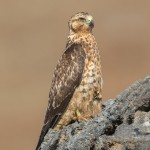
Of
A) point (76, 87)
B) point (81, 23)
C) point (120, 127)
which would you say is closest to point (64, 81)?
point (76, 87)

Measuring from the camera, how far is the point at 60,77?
23.7 feet

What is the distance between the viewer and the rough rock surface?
155 inches

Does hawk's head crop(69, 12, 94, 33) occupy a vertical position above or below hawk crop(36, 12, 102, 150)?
above

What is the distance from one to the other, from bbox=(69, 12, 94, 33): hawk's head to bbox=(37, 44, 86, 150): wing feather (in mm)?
524

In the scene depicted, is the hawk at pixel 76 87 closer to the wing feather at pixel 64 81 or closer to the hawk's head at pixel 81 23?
the wing feather at pixel 64 81

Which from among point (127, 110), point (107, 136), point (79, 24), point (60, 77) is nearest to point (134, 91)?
point (127, 110)

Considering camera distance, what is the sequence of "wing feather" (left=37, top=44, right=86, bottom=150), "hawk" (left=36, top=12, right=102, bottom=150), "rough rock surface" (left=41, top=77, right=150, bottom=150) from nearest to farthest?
"rough rock surface" (left=41, top=77, right=150, bottom=150) < "hawk" (left=36, top=12, right=102, bottom=150) < "wing feather" (left=37, top=44, right=86, bottom=150)

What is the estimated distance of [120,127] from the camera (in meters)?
4.28

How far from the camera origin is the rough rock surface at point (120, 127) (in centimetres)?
394

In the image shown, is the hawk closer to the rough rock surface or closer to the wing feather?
the wing feather

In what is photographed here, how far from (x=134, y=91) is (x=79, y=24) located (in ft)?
11.2

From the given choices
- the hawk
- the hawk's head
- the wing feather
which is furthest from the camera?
the hawk's head

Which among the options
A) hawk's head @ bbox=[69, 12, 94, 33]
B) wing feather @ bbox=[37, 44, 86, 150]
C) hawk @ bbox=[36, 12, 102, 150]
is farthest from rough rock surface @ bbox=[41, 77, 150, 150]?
hawk's head @ bbox=[69, 12, 94, 33]

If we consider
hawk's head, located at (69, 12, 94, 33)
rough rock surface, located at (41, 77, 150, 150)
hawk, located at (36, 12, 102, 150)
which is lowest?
rough rock surface, located at (41, 77, 150, 150)
